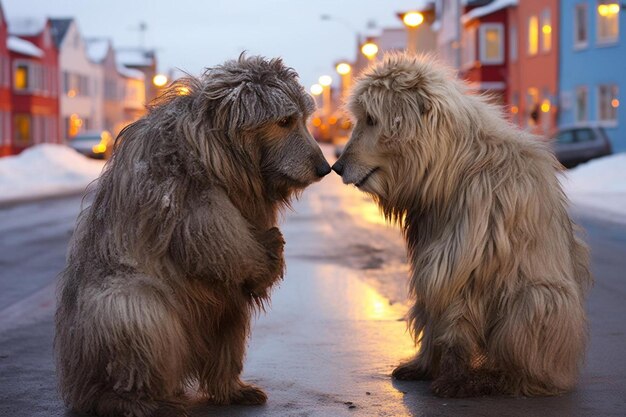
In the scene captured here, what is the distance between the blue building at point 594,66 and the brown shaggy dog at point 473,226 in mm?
34954

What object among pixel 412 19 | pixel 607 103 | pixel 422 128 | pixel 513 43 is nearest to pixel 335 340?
pixel 422 128

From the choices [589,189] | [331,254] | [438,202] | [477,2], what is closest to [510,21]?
[477,2]

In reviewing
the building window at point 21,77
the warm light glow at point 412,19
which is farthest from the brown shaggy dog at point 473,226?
the building window at point 21,77

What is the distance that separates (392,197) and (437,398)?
1.05 meters

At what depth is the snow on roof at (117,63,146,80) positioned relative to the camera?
99.2m

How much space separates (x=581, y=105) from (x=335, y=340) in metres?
39.2

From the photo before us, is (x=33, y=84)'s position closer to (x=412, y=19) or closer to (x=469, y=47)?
(x=469, y=47)

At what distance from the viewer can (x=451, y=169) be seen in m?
5.50

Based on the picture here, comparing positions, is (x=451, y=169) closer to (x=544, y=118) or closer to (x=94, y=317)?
(x=94, y=317)

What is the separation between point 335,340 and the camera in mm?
7645

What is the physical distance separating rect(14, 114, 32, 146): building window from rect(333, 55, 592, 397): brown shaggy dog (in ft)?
213

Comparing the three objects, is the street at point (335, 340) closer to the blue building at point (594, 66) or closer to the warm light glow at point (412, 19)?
the warm light glow at point (412, 19)

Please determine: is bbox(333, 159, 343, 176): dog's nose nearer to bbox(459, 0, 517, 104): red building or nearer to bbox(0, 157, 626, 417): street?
bbox(0, 157, 626, 417): street

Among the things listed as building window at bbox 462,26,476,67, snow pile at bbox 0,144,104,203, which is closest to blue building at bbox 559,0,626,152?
building window at bbox 462,26,476,67
